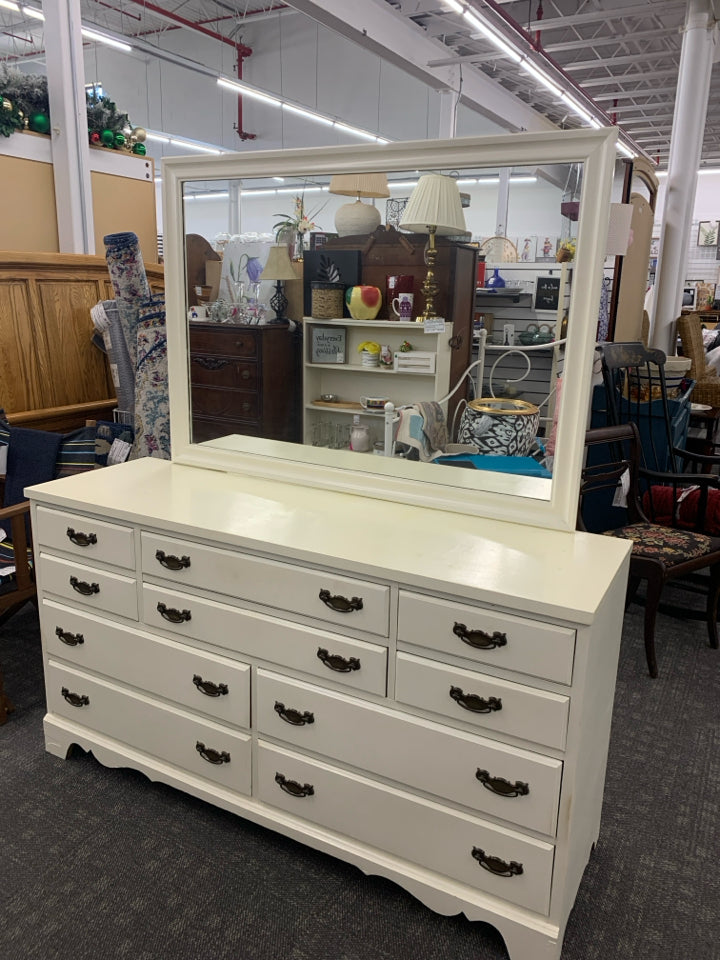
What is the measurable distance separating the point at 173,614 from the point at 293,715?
17.1 inches

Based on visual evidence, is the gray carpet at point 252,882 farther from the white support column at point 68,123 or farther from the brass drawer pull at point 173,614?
the white support column at point 68,123

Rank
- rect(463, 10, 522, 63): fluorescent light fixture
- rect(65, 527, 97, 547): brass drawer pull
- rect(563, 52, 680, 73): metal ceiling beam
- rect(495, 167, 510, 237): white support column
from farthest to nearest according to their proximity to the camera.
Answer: rect(563, 52, 680, 73): metal ceiling beam, rect(463, 10, 522, 63): fluorescent light fixture, rect(65, 527, 97, 547): brass drawer pull, rect(495, 167, 510, 237): white support column

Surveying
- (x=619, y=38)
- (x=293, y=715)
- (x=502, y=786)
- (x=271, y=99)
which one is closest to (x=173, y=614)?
(x=293, y=715)

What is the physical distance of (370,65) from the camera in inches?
410

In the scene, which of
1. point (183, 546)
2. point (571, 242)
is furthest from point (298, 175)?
point (183, 546)

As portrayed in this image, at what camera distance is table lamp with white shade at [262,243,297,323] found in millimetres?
2080

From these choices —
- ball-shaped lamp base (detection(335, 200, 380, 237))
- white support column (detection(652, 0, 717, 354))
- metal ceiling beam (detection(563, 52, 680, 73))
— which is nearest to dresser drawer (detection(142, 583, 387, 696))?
ball-shaped lamp base (detection(335, 200, 380, 237))

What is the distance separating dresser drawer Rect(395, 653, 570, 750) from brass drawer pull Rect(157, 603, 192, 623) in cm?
63

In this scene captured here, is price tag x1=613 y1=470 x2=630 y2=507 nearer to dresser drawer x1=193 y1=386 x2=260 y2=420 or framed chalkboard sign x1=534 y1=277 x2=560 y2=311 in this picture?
framed chalkboard sign x1=534 y1=277 x2=560 y2=311

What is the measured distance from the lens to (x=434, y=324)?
1.92m

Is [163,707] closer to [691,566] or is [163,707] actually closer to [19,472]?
[19,472]

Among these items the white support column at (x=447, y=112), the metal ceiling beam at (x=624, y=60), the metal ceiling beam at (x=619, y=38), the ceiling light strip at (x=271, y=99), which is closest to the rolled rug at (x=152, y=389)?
the ceiling light strip at (x=271, y=99)

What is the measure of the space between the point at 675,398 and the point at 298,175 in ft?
10.3

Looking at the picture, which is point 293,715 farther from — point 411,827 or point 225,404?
point 225,404
